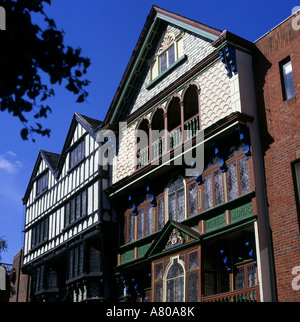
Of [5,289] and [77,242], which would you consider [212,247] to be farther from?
[5,289]

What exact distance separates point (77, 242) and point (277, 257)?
42.1 feet

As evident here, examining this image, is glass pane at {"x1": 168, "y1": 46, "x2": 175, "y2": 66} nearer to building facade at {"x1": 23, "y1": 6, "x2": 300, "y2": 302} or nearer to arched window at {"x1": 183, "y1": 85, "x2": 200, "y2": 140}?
building facade at {"x1": 23, "y1": 6, "x2": 300, "y2": 302}

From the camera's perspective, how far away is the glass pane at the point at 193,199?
20.1 m

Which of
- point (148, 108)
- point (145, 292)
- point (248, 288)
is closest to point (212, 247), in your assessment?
point (248, 288)

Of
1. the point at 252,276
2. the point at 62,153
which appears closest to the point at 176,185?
the point at 252,276

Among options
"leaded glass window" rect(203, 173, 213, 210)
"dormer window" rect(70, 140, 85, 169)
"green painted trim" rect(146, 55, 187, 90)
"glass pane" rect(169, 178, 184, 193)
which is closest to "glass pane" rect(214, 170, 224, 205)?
"leaded glass window" rect(203, 173, 213, 210)

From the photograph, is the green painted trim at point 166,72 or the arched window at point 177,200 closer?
the arched window at point 177,200

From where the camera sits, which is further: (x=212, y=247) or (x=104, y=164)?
(x=104, y=164)

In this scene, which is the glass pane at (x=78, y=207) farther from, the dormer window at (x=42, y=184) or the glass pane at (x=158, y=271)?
the glass pane at (x=158, y=271)

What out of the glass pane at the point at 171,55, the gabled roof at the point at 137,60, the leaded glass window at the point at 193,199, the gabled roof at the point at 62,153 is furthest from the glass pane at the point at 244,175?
the gabled roof at the point at 62,153

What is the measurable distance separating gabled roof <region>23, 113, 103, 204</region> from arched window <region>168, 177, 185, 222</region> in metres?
7.21

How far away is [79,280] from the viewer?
25.4 meters

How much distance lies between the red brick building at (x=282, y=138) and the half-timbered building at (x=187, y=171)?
344mm

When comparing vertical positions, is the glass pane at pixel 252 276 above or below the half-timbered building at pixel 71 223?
below
